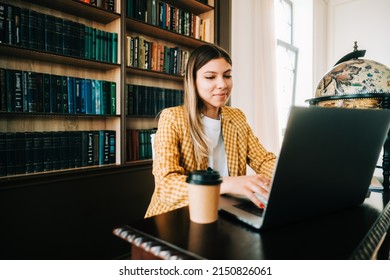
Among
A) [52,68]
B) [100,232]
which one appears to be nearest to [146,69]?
[52,68]

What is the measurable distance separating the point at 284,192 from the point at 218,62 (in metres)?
0.89

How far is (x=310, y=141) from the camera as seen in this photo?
552 mm

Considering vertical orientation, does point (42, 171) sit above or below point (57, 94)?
below

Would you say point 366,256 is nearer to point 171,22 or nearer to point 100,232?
point 100,232

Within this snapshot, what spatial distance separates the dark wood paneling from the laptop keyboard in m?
1.30

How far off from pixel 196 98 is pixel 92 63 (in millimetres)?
960

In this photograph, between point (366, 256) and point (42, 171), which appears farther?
point (42, 171)

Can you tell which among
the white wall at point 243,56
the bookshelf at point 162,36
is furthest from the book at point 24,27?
the white wall at point 243,56

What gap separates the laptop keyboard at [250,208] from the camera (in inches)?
28.1

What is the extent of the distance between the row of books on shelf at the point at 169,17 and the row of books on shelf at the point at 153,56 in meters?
0.16

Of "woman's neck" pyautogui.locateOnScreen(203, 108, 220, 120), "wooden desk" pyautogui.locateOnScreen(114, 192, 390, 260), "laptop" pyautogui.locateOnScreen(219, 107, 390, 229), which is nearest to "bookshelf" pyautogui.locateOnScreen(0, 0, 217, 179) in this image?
"woman's neck" pyautogui.locateOnScreen(203, 108, 220, 120)

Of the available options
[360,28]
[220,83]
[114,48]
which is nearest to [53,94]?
[114,48]

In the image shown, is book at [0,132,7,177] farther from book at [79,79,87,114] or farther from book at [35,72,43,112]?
book at [79,79,87,114]

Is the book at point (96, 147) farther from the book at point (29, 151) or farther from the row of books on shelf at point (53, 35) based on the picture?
the row of books on shelf at point (53, 35)
